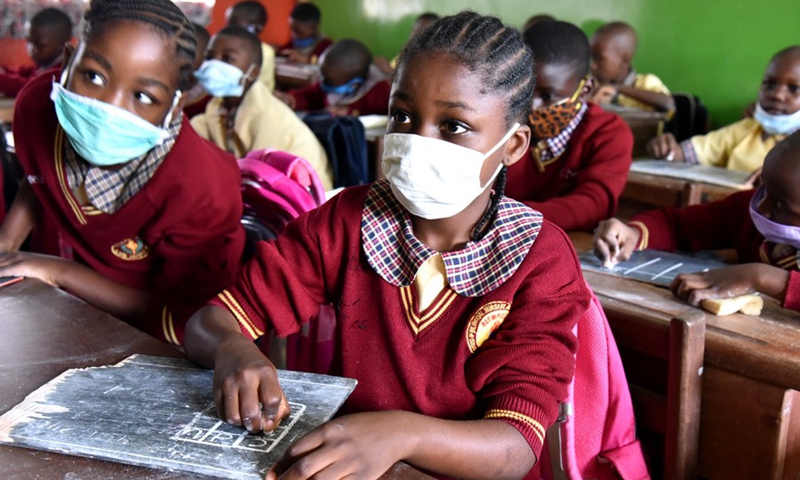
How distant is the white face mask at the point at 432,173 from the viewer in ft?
3.84

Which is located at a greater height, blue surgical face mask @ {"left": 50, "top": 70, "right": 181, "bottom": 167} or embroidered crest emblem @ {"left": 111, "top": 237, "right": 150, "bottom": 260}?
blue surgical face mask @ {"left": 50, "top": 70, "right": 181, "bottom": 167}

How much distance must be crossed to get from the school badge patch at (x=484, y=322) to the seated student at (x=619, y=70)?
3853mm

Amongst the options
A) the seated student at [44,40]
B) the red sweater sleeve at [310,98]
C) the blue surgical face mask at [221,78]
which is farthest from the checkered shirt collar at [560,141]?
the seated student at [44,40]

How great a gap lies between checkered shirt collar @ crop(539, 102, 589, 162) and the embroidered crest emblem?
125 centimetres

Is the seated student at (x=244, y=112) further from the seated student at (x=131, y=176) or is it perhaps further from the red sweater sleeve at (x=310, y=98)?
the seated student at (x=131, y=176)

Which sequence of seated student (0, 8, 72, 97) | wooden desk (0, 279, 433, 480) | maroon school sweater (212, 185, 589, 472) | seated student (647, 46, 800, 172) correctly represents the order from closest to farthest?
wooden desk (0, 279, 433, 480) < maroon school sweater (212, 185, 589, 472) < seated student (647, 46, 800, 172) < seated student (0, 8, 72, 97)

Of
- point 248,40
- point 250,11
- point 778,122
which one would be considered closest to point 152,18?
point 248,40

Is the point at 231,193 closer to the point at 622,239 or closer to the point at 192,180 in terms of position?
the point at 192,180

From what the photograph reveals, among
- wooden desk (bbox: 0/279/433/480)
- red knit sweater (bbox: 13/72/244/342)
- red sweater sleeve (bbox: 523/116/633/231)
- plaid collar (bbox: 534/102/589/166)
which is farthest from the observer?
plaid collar (bbox: 534/102/589/166)

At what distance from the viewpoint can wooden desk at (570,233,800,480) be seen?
1232 mm

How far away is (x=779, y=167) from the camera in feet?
5.10

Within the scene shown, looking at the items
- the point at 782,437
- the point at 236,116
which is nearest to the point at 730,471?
the point at 782,437

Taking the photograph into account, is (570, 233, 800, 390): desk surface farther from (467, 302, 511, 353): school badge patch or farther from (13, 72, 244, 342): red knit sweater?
(13, 72, 244, 342): red knit sweater

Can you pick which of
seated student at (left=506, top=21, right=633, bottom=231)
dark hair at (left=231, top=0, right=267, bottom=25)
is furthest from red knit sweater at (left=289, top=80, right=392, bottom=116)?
dark hair at (left=231, top=0, right=267, bottom=25)
